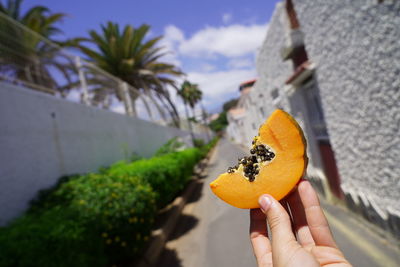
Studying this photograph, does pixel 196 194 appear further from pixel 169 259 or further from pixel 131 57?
pixel 131 57

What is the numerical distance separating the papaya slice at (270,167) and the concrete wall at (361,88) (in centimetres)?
276

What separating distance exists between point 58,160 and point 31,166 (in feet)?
2.44

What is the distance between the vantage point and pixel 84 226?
2.75 metres

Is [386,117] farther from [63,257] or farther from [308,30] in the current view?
[63,257]

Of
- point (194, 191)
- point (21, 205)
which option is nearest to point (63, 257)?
point (21, 205)

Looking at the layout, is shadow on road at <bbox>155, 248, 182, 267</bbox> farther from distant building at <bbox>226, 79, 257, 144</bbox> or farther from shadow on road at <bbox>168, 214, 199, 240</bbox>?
distant building at <bbox>226, 79, 257, 144</bbox>

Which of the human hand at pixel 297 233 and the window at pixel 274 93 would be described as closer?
the human hand at pixel 297 233

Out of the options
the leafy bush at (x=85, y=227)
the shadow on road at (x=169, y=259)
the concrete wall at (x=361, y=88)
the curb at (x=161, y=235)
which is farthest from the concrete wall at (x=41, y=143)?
the concrete wall at (x=361, y=88)

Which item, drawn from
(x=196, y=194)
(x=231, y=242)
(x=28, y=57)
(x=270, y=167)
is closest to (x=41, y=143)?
(x=28, y=57)

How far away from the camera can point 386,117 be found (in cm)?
350

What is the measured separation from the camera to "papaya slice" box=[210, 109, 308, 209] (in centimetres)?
143

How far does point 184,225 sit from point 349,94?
4.76m

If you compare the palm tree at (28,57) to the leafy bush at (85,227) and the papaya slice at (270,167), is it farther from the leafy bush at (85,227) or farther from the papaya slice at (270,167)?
the papaya slice at (270,167)

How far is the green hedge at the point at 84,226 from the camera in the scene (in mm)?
2076
